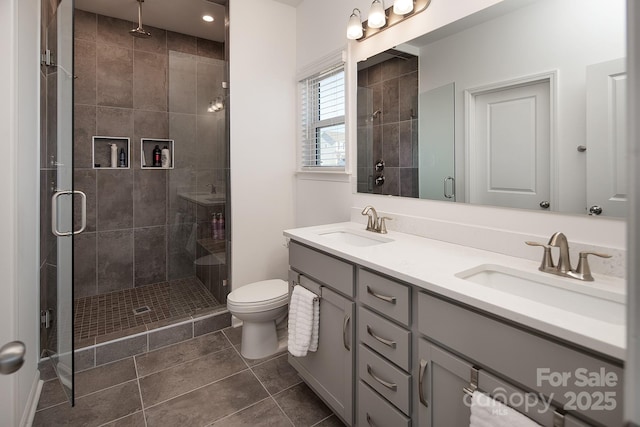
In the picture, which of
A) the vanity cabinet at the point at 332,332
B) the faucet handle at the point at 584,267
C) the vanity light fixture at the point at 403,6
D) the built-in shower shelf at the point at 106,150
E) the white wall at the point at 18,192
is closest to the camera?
the faucet handle at the point at 584,267

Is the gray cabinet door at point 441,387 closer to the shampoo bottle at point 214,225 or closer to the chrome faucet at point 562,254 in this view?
the chrome faucet at point 562,254

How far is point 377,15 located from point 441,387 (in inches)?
76.3

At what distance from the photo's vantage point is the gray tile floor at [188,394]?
1691mm

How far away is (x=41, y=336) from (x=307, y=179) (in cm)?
202

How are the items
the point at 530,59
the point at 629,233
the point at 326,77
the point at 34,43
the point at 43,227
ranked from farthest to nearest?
the point at 326,77
the point at 43,227
the point at 34,43
the point at 530,59
the point at 629,233

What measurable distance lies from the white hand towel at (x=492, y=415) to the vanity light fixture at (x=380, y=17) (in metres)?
1.83

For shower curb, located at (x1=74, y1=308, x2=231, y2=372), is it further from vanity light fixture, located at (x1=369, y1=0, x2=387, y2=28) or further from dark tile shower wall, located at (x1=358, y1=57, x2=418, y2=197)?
vanity light fixture, located at (x1=369, y1=0, x2=387, y2=28)

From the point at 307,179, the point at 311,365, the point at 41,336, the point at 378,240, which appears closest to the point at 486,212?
the point at 378,240

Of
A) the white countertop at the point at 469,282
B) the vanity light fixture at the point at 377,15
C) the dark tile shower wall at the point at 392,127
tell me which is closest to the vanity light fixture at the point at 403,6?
the vanity light fixture at the point at 377,15

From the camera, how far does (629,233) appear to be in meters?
0.29

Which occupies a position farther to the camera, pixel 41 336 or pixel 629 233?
pixel 41 336

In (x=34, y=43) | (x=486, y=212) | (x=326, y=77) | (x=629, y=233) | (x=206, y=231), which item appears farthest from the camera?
(x=206, y=231)

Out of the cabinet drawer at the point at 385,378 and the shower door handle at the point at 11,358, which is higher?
the shower door handle at the point at 11,358

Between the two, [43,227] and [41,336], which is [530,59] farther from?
[41,336]
